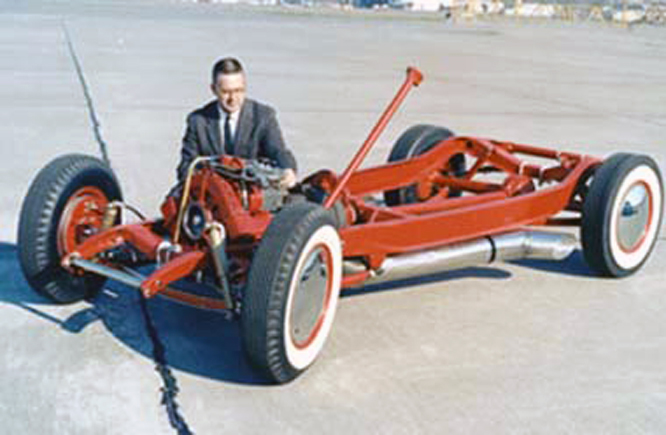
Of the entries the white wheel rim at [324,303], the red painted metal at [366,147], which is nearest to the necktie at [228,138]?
the red painted metal at [366,147]

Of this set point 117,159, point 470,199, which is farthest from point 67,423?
point 117,159

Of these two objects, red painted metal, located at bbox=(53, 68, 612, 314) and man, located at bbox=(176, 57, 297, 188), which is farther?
man, located at bbox=(176, 57, 297, 188)

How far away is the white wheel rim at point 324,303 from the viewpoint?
3.68m

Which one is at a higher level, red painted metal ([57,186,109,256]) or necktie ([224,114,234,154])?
necktie ([224,114,234,154])

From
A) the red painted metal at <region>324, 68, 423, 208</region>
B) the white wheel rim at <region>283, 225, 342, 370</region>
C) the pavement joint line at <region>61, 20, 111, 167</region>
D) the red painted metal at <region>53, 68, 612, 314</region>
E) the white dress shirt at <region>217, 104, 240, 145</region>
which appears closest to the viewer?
the white wheel rim at <region>283, 225, 342, 370</region>

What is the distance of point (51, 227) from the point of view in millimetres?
4312

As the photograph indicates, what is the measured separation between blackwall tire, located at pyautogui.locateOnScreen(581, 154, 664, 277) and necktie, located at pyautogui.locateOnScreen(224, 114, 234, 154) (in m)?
2.08

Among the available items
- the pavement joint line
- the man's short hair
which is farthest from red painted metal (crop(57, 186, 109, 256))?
the pavement joint line

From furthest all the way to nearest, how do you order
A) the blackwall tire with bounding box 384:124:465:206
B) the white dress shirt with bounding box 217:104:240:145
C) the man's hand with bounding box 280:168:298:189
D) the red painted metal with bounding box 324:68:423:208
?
the blackwall tire with bounding box 384:124:465:206 < the white dress shirt with bounding box 217:104:240:145 < the man's hand with bounding box 280:168:298:189 < the red painted metal with bounding box 324:68:423:208

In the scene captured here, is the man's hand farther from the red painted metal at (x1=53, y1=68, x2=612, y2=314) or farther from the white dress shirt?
the white dress shirt

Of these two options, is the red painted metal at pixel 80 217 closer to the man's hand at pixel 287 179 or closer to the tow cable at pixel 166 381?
the tow cable at pixel 166 381

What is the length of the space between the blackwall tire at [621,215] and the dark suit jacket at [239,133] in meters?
1.87

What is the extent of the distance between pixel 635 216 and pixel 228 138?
97.5 inches

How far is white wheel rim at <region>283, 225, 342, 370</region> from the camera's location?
3682mm
